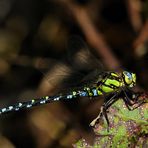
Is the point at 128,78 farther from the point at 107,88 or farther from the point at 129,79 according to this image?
the point at 107,88

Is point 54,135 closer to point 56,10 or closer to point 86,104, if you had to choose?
point 86,104

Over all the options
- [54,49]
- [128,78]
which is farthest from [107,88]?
[54,49]

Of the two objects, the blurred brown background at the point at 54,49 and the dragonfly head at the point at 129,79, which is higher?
the blurred brown background at the point at 54,49

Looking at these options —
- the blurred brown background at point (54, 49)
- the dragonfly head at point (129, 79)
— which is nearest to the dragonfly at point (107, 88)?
the dragonfly head at point (129, 79)

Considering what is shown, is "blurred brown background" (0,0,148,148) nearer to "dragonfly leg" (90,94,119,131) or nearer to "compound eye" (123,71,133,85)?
Result: "compound eye" (123,71,133,85)

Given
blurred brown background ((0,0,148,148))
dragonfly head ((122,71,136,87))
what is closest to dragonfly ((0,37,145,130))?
dragonfly head ((122,71,136,87))

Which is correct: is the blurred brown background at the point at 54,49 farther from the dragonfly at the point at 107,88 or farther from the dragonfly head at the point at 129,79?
the dragonfly head at the point at 129,79

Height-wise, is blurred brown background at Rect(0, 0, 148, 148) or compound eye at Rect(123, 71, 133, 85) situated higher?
blurred brown background at Rect(0, 0, 148, 148)

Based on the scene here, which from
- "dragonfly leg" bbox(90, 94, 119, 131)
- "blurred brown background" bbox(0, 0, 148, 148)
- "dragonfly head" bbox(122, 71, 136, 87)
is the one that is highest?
"blurred brown background" bbox(0, 0, 148, 148)
